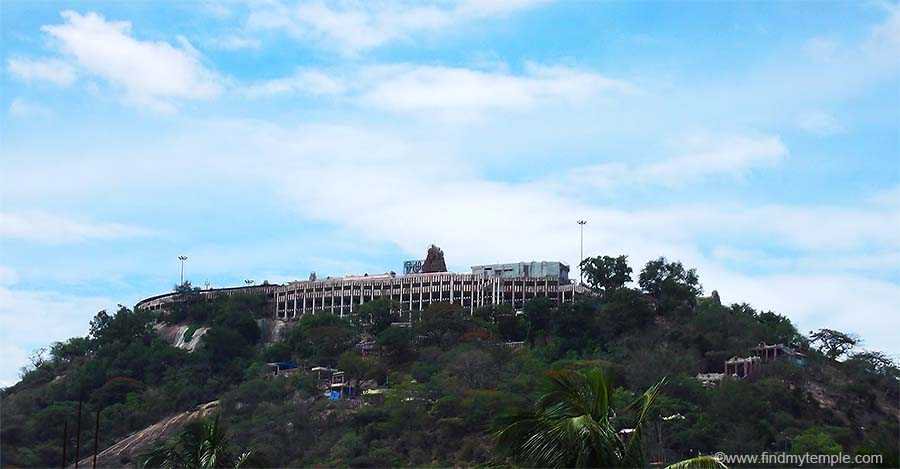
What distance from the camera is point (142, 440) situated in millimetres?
98312

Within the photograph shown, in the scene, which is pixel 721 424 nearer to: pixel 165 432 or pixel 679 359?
pixel 679 359

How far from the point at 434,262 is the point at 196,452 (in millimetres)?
97812

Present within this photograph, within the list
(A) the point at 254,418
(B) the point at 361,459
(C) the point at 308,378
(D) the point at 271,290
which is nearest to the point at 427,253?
(D) the point at 271,290

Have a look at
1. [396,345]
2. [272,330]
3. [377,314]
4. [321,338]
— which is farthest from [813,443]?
[272,330]

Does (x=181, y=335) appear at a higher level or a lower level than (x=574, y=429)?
higher

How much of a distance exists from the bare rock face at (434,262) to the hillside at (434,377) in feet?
35.4

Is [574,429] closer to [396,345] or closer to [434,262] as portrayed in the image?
[396,345]

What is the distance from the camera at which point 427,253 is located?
5032 inches

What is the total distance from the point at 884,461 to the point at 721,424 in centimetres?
6093

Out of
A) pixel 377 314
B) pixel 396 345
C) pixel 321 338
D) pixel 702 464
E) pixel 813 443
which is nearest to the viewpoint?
pixel 702 464

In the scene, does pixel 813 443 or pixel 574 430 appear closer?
pixel 574 430

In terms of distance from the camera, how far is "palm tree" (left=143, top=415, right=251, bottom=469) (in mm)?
29469

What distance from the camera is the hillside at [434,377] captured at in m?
83.6

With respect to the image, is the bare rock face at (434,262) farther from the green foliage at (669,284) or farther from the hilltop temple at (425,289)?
the green foliage at (669,284)
